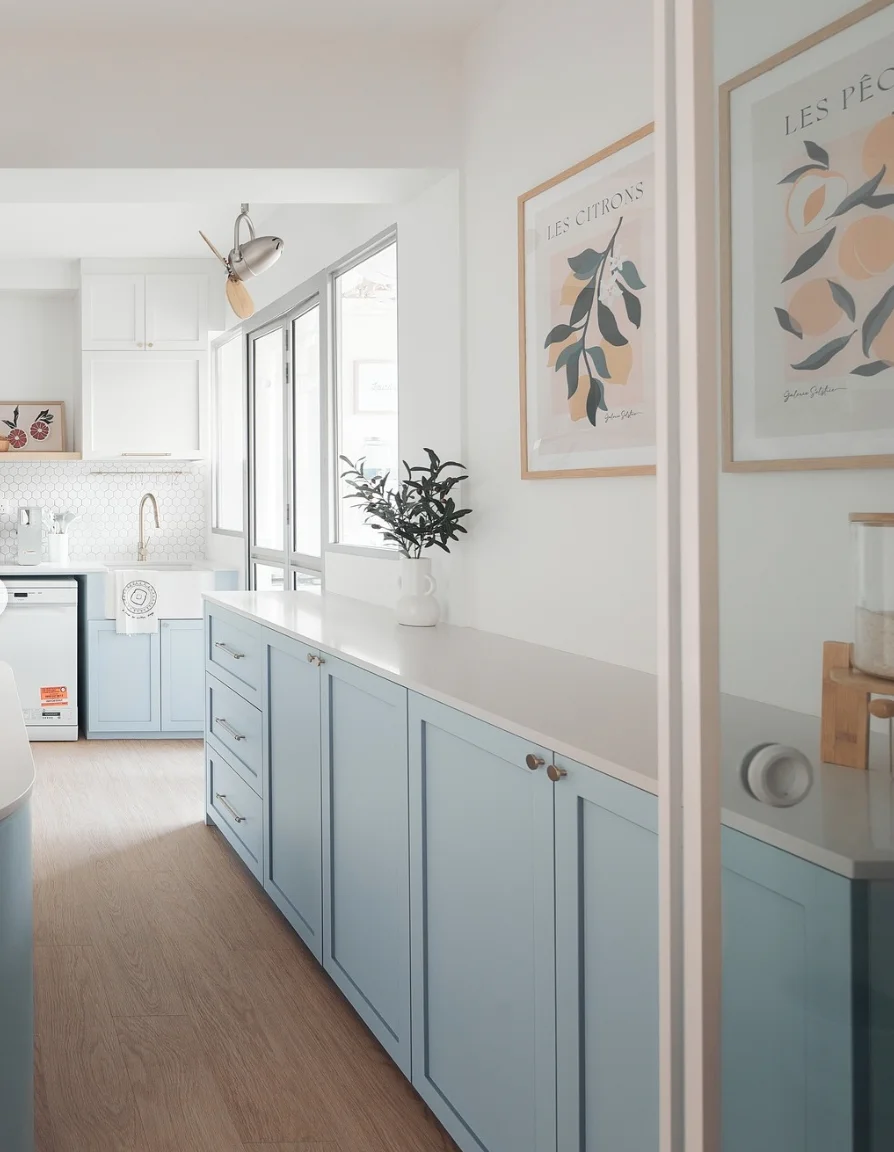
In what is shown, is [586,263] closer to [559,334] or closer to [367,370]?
[559,334]

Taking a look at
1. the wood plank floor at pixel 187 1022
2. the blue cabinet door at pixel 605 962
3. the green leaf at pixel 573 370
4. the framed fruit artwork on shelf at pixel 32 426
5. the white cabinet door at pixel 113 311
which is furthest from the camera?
the framed fruit artwork on shelf at pixel 32 426

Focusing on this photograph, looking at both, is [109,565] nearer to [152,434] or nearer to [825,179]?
[152,434]

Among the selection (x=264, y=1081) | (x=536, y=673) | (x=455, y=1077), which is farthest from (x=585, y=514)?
(x=264, y=1081)

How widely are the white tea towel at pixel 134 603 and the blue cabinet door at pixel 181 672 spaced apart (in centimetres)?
9

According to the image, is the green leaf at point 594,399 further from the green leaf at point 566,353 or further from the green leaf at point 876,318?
the green leaf at point 876,318

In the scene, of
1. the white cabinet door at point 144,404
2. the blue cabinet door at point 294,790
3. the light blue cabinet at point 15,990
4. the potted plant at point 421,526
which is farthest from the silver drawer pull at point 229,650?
the white cabinet door at point 144,404

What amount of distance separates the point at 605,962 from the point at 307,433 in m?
3.98

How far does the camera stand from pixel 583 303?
104 inches

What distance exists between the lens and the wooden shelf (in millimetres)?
6559

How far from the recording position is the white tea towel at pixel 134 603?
610 centimetres

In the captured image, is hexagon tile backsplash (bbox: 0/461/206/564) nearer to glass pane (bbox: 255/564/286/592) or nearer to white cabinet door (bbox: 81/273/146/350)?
white cabinet door (bbox: 81/273/146/350)

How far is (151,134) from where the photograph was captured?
3361 millimetres

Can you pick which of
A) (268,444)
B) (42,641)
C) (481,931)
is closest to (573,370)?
(481,931)

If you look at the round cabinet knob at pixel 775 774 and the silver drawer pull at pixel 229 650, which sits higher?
the round cabinet knob at pixel 775 774
